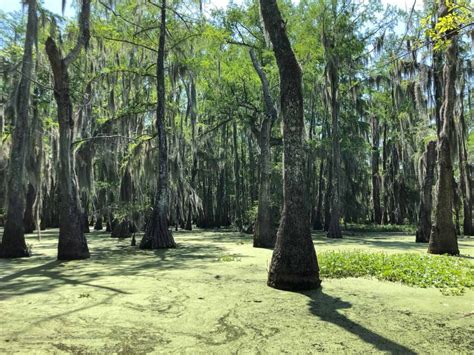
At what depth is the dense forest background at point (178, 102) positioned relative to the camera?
11.4 meters

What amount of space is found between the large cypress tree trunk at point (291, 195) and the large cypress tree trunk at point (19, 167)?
7.65m

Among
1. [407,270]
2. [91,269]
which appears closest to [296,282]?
[407,270]

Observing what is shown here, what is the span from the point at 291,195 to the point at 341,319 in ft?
8.03

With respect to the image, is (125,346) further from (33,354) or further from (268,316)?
(268,316)

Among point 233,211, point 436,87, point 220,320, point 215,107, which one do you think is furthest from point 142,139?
point 233,211

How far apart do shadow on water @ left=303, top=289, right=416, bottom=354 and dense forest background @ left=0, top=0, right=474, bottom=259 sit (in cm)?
437

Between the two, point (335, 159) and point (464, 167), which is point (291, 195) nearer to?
point (335, 159)

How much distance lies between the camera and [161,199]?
14.3m

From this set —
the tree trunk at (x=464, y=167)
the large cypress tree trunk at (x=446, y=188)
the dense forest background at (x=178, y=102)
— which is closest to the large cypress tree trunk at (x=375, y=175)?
the dense forest background at (x=178, y=102)

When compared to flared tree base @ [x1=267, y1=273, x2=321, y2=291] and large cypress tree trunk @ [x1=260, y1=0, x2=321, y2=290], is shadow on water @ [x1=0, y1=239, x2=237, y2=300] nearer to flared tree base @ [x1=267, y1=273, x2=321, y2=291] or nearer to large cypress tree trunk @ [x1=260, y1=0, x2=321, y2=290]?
flared tree base @ [x1=267, y1=273, x2=321, y2=291]

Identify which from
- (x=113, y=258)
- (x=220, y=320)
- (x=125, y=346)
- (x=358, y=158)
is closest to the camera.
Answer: (x=125, y=346)

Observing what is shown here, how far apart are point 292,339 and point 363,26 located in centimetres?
2051

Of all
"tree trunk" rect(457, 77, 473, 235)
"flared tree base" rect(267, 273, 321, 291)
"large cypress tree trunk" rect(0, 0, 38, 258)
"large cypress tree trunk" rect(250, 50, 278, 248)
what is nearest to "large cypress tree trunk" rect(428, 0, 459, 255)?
"large cypress tree trunk" rect(250, 50, 278, 248)

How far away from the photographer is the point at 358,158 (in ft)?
89.6
